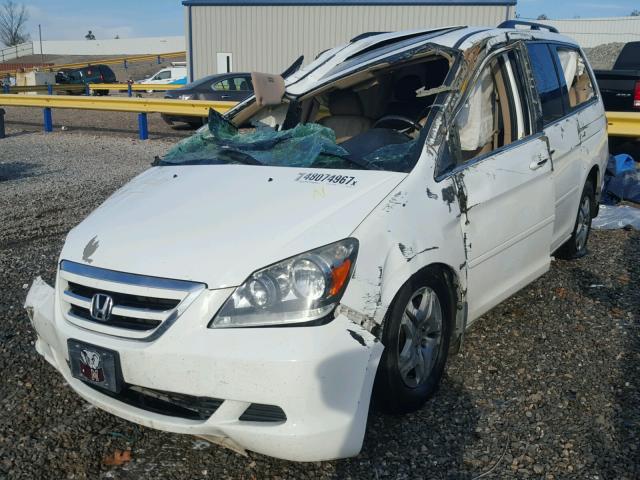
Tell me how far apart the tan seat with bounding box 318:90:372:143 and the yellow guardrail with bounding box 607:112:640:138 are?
14.6 feet

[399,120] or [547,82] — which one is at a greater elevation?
[547,82]

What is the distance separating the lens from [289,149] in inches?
145

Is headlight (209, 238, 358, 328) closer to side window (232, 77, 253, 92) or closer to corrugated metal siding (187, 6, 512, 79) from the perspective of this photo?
side window (232, 77, 253, 92)

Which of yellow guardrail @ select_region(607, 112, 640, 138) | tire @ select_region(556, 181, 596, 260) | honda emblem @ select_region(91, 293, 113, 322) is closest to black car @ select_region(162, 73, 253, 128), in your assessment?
yellow guardrail @ select_region(607, 112, 640, 138)

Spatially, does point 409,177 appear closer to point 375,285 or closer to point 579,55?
point 375,285

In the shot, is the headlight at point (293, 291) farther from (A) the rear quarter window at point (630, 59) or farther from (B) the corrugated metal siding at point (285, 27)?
Answer: (B) the corrugated metal siding at point (285, 27)

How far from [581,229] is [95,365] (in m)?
4.19

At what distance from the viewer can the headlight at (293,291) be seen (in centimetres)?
253

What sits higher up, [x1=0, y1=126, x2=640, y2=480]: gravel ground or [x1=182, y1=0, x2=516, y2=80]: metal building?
[x1=182, y1=0, x2=516, y2=80]: metal building

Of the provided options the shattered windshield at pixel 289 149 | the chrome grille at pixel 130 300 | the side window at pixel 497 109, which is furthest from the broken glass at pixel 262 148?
the chrome grille at pixel 130 300

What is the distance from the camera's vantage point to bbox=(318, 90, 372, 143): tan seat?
4.74m

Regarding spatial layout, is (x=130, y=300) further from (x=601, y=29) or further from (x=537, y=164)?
(x=601, y=29)

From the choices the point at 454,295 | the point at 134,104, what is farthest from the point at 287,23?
the point at 454,295

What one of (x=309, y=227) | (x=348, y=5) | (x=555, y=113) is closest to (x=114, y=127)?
(x=348, y=5)
